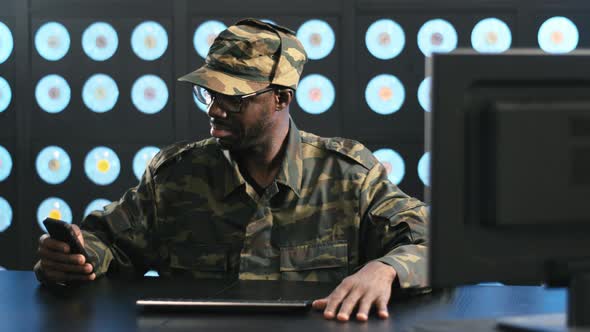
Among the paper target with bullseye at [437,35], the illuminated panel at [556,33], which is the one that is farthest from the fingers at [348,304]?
the illuminated panel at [556,33]

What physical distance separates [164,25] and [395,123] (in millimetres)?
965

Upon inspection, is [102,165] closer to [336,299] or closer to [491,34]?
[491,34]

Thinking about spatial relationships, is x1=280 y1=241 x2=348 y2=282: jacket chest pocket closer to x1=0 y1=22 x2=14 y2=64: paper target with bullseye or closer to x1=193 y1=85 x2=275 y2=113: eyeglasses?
x1=193 y1=85 x2=275 y2=113: eyeglasses

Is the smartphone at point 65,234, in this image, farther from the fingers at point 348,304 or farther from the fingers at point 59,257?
the fingers at point 348,304

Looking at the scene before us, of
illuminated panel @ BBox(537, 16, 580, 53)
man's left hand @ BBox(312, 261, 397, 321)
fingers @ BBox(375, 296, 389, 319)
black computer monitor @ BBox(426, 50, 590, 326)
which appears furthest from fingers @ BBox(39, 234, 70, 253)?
illuminated panel @ BBox(537, 16, 580, 53)

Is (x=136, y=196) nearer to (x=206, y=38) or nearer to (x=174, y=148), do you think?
(x=174, y=148)

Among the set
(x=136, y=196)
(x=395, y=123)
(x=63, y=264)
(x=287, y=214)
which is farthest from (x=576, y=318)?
(x=395, y=123)

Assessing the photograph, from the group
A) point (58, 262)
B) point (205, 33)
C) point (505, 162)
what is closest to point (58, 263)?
point (58, 262)

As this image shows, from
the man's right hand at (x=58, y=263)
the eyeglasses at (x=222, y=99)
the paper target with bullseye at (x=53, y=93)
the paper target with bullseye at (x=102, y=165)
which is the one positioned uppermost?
the paper target with bullseye at (x=53, y=93)

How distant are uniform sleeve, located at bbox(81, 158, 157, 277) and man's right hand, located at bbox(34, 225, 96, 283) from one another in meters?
0.14

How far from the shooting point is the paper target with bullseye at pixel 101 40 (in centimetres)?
337

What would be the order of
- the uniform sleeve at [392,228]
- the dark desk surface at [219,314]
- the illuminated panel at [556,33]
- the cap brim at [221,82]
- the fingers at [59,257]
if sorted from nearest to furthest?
the dark desk surface at [219,314] < the uniform sleeve at [392,228] < the fingers at [59,257] < the cap brim at [221,82] < the illuminated panel at [556,33]

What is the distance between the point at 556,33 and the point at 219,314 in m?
2.13

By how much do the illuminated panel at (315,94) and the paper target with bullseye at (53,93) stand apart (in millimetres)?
909
